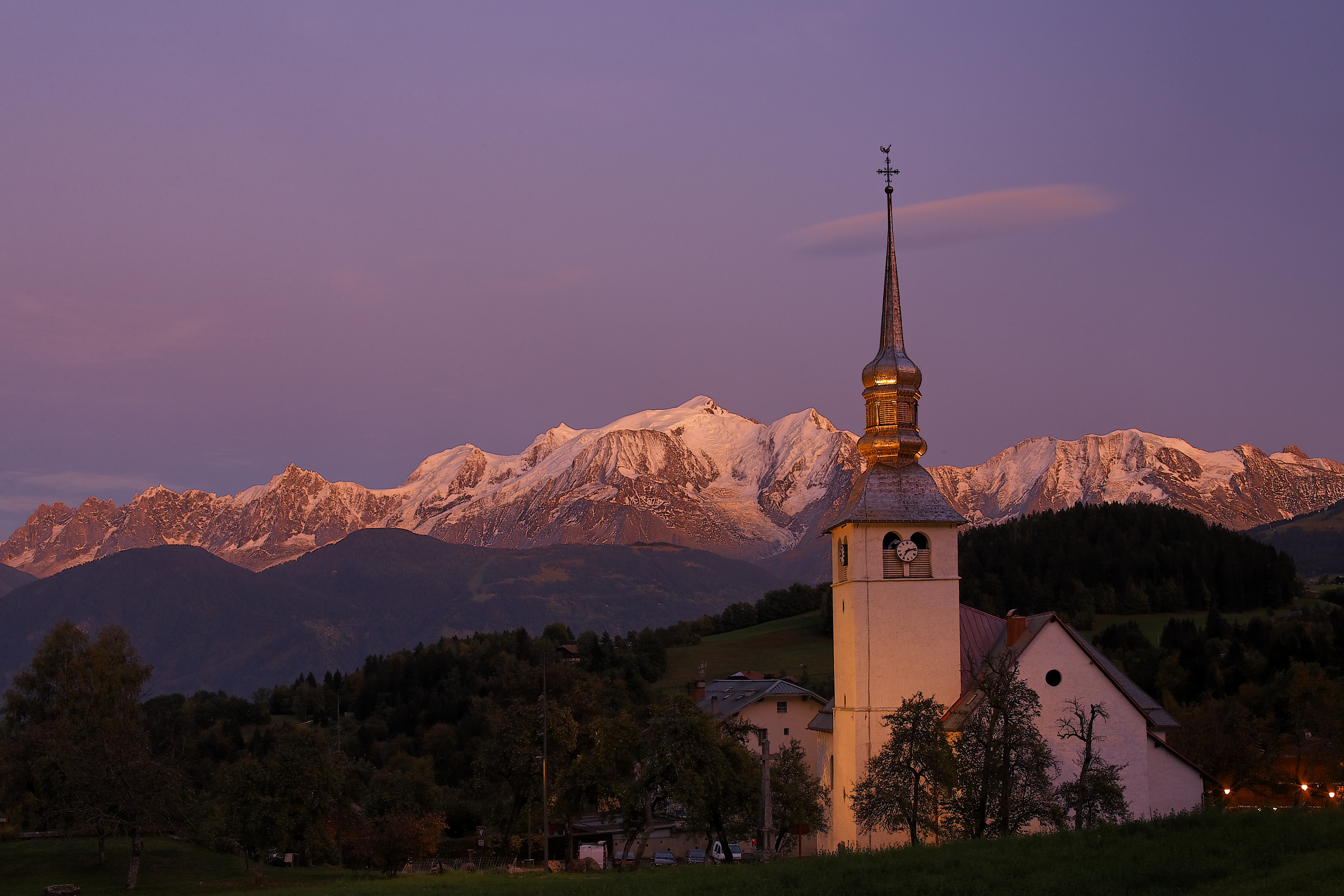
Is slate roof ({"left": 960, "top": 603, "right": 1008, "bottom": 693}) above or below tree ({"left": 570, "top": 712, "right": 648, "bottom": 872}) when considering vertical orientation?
above

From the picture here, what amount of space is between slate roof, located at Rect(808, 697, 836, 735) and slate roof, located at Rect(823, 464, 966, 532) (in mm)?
12409

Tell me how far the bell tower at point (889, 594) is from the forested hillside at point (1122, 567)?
305 ft

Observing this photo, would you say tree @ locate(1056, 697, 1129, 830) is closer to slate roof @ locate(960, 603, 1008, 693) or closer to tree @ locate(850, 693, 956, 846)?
tree @ locate(850, 693, 956, 846)

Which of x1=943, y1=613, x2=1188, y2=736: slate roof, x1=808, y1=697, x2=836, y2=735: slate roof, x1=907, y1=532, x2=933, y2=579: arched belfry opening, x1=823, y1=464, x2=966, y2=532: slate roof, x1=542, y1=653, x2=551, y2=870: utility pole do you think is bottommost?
x1=542, y1=653, x2=551, y2=870: utility pole

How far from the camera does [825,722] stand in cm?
6775

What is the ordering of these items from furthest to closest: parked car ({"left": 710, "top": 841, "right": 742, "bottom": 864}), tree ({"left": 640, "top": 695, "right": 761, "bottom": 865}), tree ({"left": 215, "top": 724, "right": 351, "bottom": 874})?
tree ({"left": 215, "top": 724, "right": 351, "bottom": 874}) < parked car ({"left": 710, "top": 841, "right": 742, "bottom": 864}) < tree ({"left": 640, "top": 695, "right": 761, "bottom": 865})

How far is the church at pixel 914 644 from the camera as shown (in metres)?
52.4

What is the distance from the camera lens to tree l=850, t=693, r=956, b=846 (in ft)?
146

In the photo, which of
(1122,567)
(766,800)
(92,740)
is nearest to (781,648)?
(1122,567)

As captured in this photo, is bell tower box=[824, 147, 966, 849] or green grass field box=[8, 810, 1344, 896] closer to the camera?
green grass field box=[8, 810, 1344, 896]

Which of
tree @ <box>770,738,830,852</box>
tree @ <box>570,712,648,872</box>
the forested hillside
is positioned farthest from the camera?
the forested hillside

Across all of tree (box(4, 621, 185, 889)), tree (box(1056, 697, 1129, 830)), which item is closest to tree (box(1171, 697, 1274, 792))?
tree (box(1056, 697, 1129, 830))

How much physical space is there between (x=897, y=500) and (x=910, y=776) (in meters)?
13.0

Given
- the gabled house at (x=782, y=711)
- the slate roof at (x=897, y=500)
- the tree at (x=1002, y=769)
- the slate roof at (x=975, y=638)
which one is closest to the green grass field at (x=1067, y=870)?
the tree at (x=1002, y=769)
